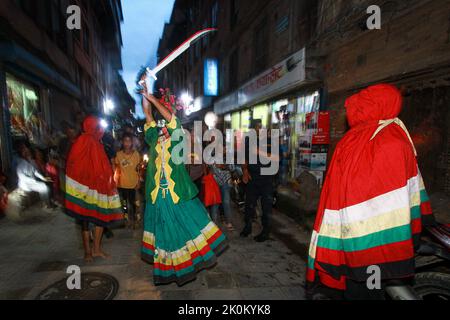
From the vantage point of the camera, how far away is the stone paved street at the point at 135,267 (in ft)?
10.4

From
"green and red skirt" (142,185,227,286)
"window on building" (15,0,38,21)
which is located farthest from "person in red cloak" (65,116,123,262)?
"window on building" (15,0,38,21)

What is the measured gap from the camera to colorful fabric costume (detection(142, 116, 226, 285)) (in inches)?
118

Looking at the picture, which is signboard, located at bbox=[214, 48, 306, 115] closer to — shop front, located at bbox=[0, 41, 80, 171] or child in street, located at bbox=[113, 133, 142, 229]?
child in street, located at bbox=[113, 133, 142, 229]

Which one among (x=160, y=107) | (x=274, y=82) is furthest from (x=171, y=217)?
(x=274, y=82)

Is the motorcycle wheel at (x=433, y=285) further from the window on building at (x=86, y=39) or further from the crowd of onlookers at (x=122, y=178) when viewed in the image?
the window on building at (x=86, y=39)

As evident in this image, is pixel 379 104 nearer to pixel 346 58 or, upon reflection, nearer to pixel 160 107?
pixel 160 107

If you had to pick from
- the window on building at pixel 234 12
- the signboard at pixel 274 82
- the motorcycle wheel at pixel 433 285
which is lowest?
the motorcycle wheel at pixel 433 285

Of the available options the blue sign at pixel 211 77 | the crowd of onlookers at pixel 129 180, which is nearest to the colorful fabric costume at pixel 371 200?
the crowd of onlookers at pixel 129 180

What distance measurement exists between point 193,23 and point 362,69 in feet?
75.3

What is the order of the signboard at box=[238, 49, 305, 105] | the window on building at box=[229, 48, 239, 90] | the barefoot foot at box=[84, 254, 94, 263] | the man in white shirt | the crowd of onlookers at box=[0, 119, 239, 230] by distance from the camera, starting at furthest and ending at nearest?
the window on building at box=[229, 48, 239, 90], the signboard at box=[238, 49, 305, 105], the man in white shirt, the crowd of onlookers at box=[0, 119, 239, 230], the barefoot foot at box=[84, 254, 94, 263]

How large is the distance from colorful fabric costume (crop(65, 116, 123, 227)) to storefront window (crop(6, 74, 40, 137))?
5271mm

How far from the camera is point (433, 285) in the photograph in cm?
227

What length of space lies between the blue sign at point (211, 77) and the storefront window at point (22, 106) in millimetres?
10496

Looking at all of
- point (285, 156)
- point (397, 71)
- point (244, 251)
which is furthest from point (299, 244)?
point (285, 156)
